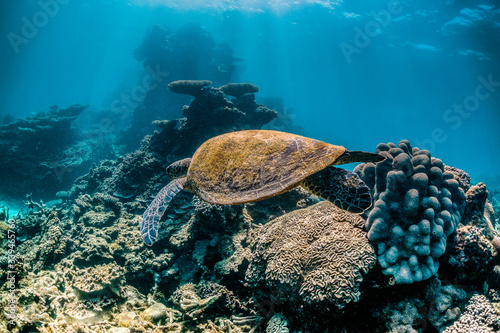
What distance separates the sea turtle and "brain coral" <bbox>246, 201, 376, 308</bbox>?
567mm

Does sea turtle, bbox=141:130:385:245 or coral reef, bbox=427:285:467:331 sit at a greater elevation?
sea turtle, bbox=141:130:385:245

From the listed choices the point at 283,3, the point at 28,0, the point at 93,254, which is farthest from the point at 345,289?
the point at 28,0

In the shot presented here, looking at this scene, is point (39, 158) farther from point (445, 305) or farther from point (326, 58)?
point (326, 58)

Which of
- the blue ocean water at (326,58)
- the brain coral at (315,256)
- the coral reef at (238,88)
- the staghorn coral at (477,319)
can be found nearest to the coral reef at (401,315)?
the staghorn coral at (477,319)

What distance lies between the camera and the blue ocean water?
92.0 ft

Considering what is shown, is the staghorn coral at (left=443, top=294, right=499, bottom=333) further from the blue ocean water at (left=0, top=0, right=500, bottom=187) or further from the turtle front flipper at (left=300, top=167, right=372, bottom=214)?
the blue ocean water at (left=0, top=0, right=500, bottom=187)

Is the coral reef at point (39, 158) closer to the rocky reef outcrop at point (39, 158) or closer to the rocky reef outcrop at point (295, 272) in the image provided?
the rocky reef outcrop at point (39, 158)

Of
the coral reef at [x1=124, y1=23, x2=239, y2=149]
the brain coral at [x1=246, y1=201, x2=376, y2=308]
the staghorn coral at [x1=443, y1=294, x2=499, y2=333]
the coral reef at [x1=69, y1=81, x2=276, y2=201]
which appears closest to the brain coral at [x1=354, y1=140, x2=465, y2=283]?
the brain coral at [x1=246, y1=201, x2=376, y2=308]

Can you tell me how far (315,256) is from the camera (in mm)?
2611

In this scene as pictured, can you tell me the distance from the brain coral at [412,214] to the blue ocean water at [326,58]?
691 inches

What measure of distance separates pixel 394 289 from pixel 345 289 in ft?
2.36

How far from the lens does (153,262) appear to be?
3703mm

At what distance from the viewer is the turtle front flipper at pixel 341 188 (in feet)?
7.85

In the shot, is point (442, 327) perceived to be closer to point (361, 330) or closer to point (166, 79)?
point (361, 330)
